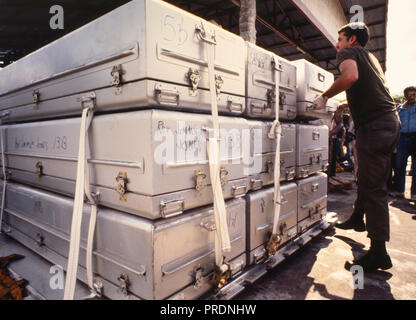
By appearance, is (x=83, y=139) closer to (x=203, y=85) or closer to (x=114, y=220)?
(x=114, y=220)

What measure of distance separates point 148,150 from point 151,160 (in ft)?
0.16

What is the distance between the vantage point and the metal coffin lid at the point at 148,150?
121 centimetres

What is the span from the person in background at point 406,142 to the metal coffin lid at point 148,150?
380 cm

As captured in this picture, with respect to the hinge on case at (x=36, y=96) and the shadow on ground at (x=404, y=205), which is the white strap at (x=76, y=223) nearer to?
the hinge on case at (x=36, y=96)

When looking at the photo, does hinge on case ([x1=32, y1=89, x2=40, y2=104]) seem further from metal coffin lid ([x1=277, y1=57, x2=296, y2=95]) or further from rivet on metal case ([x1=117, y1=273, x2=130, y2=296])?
metal coffin lid ([x1=277, y1=57, x2=296, y2=95])

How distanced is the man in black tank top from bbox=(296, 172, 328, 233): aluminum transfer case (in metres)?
→ 0.51

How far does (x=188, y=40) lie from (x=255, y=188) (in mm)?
1088

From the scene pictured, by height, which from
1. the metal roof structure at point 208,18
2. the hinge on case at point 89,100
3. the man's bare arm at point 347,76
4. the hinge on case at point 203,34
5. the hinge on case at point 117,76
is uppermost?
the metal roof structure at point 208,18

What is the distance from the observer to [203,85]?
1.46 meters

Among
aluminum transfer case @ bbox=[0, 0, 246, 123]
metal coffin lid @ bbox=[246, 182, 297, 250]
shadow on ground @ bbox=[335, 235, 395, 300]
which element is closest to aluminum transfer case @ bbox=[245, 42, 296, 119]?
aluminum transfer case @ bbox=[0, 0, 246, 123]

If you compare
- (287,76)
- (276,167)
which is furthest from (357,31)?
(276,167)

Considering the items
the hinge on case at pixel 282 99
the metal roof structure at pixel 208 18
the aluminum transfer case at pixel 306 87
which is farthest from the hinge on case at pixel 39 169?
the metal roof structure at pixel 208 18
